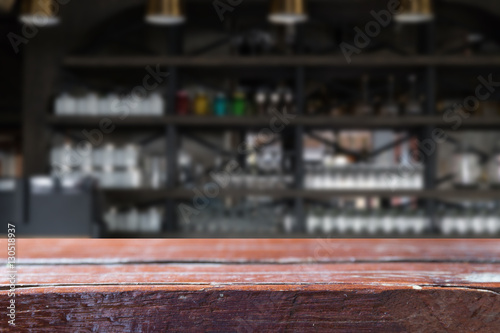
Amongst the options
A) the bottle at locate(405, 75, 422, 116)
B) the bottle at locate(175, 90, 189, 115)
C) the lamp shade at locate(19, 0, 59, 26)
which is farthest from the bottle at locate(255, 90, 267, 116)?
the lamp shade at locate(19, 0, 59, 26)

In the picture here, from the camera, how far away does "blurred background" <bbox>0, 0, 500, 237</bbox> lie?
386 cm

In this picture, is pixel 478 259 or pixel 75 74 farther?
pixel 75 74

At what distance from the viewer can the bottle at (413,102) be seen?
4.01 meters

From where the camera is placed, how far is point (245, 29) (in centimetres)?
429

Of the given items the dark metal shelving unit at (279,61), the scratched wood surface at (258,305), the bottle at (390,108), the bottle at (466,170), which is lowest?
the bottle at (466,170)

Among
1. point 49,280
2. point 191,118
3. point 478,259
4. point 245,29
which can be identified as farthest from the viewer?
point 245,29

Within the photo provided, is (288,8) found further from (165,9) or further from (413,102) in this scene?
(413,102)

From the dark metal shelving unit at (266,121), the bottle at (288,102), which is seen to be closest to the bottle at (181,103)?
the dark metal shelving unit at (266,121)

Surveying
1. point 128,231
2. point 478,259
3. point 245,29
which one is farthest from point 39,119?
point 478,259

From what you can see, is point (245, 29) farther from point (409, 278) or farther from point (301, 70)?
point (409, 278)

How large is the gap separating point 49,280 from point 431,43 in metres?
3.74

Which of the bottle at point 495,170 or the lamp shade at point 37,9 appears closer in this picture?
the lamp shade at point 37,9

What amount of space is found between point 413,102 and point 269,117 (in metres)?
0.95

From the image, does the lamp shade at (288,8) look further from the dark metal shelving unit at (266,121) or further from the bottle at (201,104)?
the bottle at (201,104)
